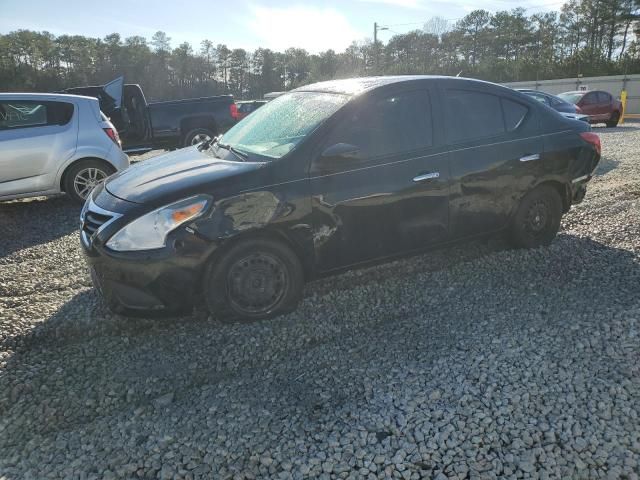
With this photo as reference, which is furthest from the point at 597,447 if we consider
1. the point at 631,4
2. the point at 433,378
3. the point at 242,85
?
the point at 242,85

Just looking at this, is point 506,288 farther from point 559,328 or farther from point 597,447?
point 597,447

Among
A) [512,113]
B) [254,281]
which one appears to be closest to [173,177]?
[254,281]

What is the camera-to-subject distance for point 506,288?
3977 mm

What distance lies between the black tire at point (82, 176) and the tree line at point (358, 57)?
42.3m

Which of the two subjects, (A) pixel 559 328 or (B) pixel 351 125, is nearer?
(A) pixel 559 328

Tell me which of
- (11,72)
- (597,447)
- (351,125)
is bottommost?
(597,447)

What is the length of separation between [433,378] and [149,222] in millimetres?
2046

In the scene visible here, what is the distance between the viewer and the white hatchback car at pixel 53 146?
21.2 feet

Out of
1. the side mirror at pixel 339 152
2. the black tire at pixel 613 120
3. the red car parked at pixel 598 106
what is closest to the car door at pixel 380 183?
the side mirror at pixel 339 152

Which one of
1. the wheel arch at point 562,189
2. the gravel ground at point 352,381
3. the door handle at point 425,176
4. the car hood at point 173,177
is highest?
the car hood at point 173,177

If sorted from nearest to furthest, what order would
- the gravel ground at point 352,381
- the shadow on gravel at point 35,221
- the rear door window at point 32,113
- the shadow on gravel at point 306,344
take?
the gravel ground at point 352,381
the shadow on gravel at point 306,344
the shadow on gravel at point 35,221
the rear door window at point 32,113

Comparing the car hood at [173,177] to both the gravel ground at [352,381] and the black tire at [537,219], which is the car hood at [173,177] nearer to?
the gravel ground at [352,381]

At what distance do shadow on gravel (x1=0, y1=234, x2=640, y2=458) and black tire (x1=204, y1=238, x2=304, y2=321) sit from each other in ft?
0.38

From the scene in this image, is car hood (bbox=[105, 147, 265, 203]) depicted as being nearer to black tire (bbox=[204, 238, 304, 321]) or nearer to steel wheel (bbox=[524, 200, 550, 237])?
black tire (bbox=[204, 238, 304, 321])
